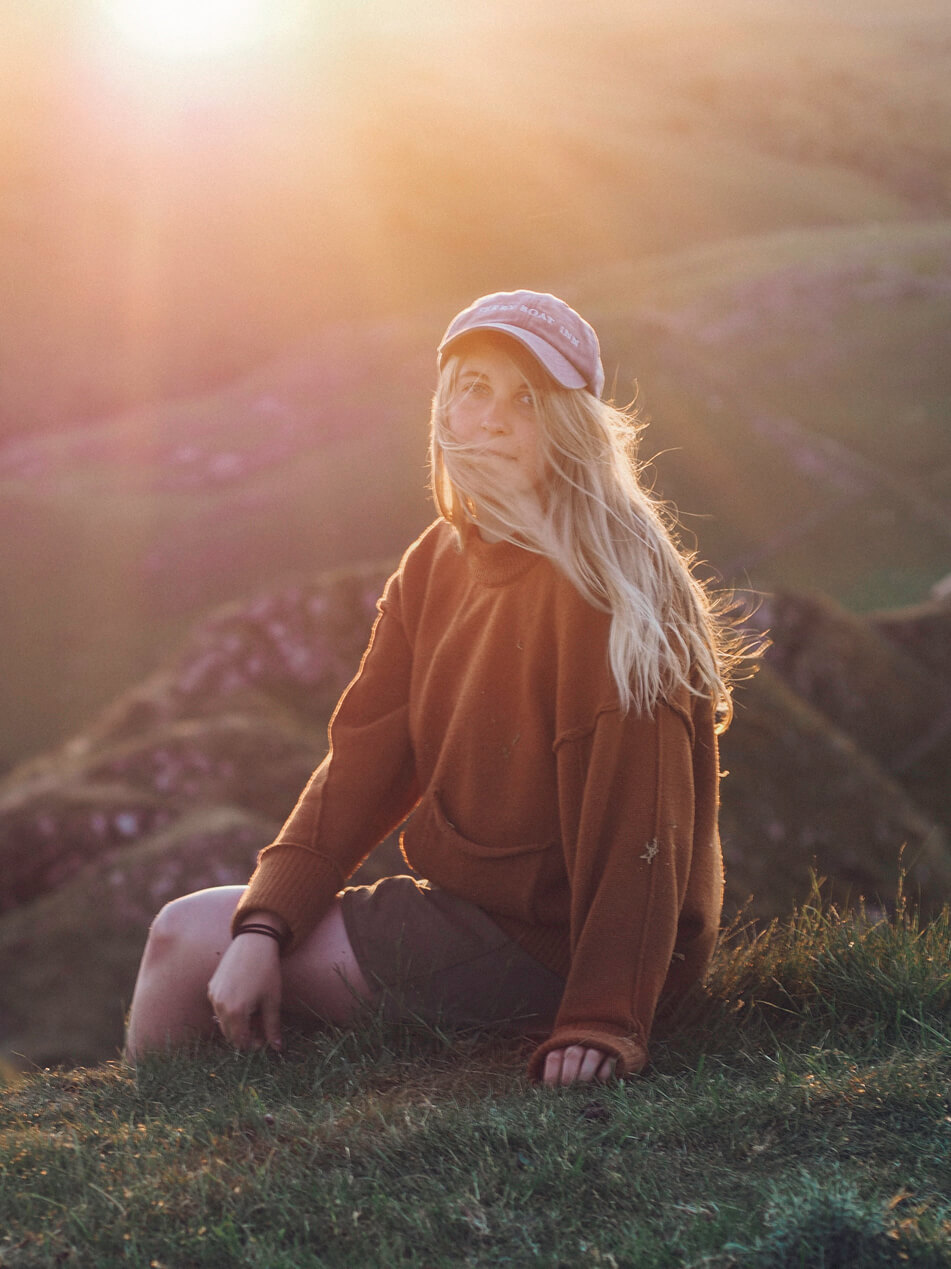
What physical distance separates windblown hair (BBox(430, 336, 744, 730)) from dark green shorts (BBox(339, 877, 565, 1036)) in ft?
1.78

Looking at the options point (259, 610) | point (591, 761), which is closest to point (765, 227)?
point (259, 610)

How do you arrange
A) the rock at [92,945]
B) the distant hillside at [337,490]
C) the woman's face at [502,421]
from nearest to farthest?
the woman's face at [502,421]
the rock at [92,945]
the distant hillside at [337,490]

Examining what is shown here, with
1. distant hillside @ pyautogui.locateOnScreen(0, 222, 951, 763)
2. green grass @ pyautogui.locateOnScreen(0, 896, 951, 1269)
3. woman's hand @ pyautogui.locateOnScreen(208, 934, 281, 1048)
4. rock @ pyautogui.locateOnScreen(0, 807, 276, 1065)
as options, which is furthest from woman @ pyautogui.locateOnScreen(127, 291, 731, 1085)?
distant hillside @ pyautogui.locateOnScreen(0, 222, 951, 763)

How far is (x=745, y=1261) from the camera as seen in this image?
1312 millimetres

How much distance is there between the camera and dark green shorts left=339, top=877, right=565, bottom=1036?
2.15 m

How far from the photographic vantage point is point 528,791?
6.99ft

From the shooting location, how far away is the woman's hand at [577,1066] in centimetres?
185

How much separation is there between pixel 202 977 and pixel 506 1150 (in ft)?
2.74

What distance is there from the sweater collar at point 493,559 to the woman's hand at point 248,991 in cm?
80

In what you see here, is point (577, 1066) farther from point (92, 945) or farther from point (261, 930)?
point (92, 945)

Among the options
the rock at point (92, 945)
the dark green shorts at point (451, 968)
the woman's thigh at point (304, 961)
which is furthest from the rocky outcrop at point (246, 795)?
the woman's thigh at point (304, 961)

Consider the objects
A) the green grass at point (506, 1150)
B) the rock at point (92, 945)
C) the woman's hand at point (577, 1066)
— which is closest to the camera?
the green grass at point (506, 1150)

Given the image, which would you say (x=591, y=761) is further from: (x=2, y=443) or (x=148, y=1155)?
(x=2, y=443)

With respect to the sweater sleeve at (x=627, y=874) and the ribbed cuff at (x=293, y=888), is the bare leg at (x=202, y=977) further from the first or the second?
the sweater sleeve at (x=627, y=874)
